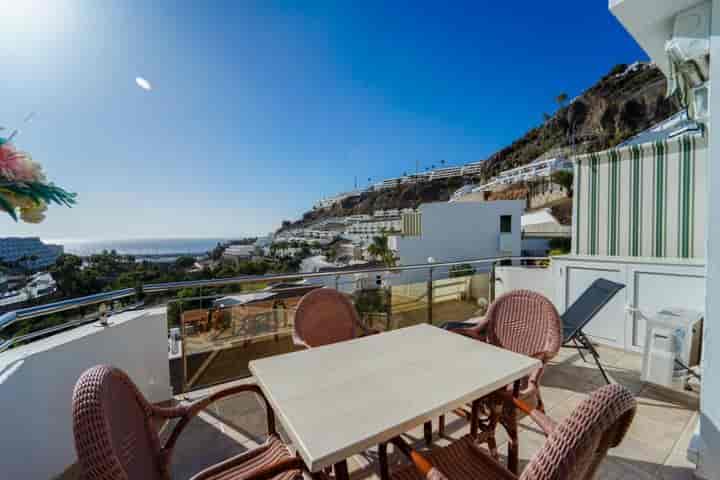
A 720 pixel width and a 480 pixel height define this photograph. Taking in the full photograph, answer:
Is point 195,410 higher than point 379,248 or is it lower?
higher

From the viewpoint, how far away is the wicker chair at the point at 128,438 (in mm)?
765

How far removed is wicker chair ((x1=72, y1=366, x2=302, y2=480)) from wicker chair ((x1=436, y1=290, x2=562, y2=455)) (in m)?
1.26

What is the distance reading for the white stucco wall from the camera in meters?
19.2

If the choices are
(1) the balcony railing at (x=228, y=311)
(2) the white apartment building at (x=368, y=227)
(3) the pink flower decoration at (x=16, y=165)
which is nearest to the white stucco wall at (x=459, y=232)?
(1) the balcony railing at (x=228, y=311)

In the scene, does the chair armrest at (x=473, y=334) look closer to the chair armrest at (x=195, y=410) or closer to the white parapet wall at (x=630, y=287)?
the chair armrest at (x=195, y=410)

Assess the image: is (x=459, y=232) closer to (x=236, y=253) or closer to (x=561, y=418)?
(x=236, y=253)

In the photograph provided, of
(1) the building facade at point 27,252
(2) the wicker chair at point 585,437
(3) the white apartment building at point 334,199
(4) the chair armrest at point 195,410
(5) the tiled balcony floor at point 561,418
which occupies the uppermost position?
(3) the white apartment building at point 334,199

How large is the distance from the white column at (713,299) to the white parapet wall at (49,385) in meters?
3.57

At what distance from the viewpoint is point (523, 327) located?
2.13 m

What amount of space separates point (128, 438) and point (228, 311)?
2.10 m

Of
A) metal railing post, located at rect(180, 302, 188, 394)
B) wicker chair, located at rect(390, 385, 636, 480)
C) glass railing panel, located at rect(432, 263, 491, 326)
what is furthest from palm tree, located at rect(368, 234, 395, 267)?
wicker chair, located at rect(390, 385, 636, 480)

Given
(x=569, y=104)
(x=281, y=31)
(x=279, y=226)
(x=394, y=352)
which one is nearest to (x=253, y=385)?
(x=394, y=352)

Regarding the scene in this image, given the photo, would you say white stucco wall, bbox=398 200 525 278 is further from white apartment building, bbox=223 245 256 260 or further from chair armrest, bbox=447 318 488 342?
chair armrest, bbox=447 318 488 342

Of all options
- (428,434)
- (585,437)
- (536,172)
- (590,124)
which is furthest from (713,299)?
(590,124)
